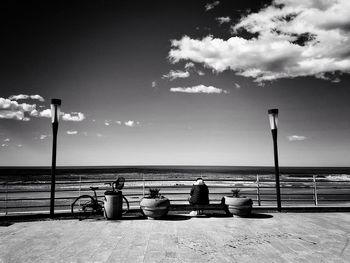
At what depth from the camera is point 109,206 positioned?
7.82 metres

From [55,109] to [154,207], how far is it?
445 cm

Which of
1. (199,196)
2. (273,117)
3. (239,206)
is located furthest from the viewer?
(273,117)

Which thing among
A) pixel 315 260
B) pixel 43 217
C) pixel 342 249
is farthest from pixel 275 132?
pixel 43 217

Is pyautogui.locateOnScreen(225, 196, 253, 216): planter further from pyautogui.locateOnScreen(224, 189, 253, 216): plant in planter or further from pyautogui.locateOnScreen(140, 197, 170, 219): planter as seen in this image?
pyautogui.locateOnScreen(140, 197, 170, 219): planter

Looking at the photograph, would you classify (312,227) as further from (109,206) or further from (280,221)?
(109,206)

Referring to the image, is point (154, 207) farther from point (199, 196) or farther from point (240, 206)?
point (240, 206)

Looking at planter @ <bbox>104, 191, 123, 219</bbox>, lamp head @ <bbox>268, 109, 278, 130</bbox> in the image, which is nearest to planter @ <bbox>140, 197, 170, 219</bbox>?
planter @ <bbox>104, 191, 123, 219</bbox>

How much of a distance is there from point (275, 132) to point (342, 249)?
5.07 metres

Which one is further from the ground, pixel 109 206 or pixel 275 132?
pixel 275 132

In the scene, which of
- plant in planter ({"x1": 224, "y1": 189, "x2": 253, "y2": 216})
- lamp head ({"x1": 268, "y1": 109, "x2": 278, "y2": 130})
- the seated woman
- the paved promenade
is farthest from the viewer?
lamp head ({"x1": 268, "y1": 109, "x2": 278, "y2": 130})

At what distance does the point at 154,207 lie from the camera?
25.3 feet

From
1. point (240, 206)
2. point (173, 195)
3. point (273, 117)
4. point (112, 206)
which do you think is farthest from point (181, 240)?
point (173, 195)

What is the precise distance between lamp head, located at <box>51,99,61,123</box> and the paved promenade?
3175 mm

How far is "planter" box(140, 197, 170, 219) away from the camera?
772cm
